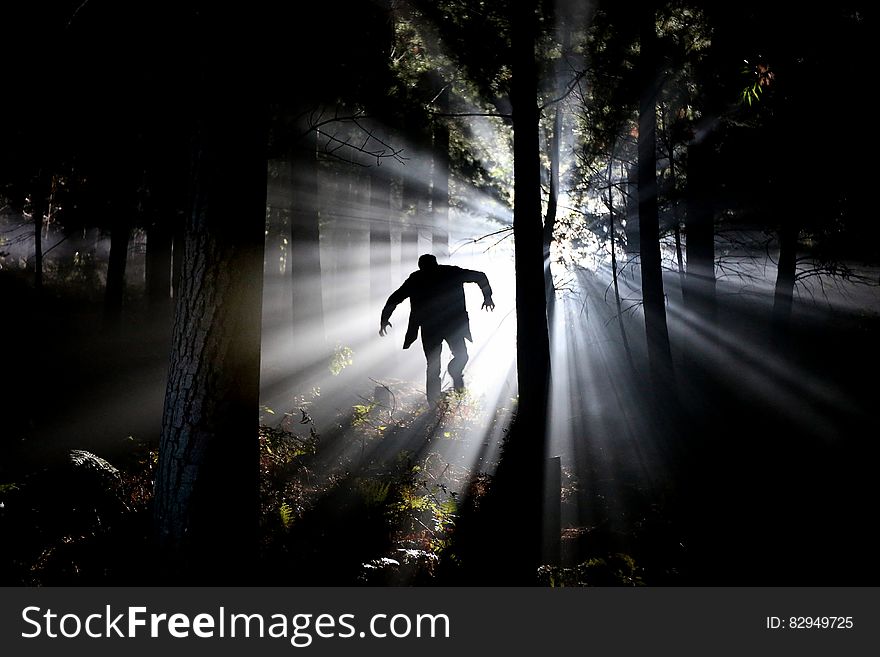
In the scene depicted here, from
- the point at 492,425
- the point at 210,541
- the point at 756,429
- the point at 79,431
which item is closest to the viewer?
the point at 210,541

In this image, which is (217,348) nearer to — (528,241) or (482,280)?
(528,241)

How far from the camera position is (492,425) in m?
7.87

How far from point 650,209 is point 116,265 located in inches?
494

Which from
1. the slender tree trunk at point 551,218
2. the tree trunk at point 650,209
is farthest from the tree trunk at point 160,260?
the tree trunk at point 650,209

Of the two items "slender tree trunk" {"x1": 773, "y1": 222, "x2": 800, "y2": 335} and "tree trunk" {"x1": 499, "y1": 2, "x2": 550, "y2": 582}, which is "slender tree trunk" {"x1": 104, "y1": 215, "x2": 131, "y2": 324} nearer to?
"tree trunk" {"x1": 499, "y1": 2, "x2": 550, "y2": 582}

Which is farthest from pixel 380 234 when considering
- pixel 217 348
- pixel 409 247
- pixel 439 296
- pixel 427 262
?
pixel 217 348

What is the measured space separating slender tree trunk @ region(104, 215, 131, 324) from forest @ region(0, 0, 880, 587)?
0.23 ft

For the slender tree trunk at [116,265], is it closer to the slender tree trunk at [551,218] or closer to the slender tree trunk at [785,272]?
the slender tree trunk at [551,218]

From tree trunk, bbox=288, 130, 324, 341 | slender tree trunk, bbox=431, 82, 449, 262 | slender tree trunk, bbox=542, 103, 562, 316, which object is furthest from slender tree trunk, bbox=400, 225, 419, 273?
tree trunk, bbox=288, 130, 324, 341

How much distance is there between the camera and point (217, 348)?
301 cm

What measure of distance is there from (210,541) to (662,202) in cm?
1237

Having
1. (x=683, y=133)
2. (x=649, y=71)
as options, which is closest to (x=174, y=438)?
(x=649, y=71)

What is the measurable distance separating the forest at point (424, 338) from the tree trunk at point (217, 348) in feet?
0.06
